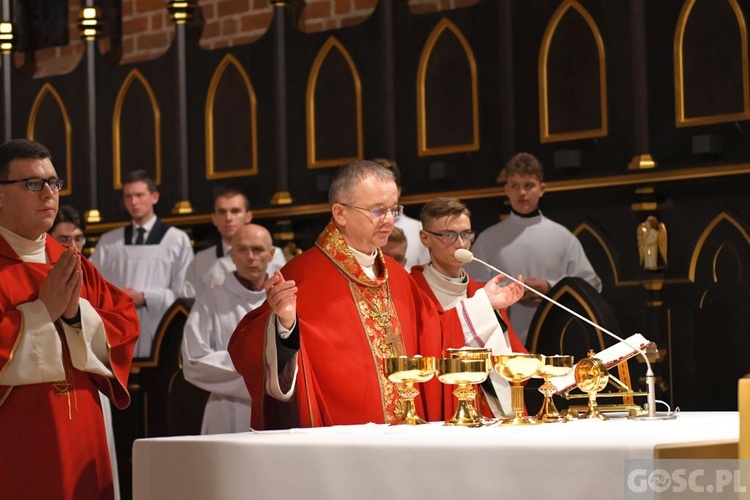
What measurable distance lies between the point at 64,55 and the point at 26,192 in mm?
6917

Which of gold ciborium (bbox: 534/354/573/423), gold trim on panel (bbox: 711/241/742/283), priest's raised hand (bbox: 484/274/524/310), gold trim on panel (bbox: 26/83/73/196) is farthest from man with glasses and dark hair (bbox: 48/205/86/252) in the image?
gold ciborium (bbox: 534/354/573/423)

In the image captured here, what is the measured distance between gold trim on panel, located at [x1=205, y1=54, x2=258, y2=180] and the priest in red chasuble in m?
4.54

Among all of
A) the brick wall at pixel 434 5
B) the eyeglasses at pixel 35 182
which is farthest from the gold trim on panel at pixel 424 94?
the eyeglasses at pixel 35 182

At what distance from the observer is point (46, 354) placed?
4.85m

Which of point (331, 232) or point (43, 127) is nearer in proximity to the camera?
point (331, 232)

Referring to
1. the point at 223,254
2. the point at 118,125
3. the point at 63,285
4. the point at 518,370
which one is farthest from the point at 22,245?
the point at 118,125

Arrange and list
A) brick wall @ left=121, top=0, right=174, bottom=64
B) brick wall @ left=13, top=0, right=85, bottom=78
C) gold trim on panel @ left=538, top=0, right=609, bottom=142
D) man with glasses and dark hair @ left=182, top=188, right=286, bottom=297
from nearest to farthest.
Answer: gold trim on panel @ left=538, top=0, right=609, bottom=142 → man with glasses and dark hair @ left=182, top=188, right=286, bottom=297 → brick wall @ left=121, top=0, right=174, bottom=64 → brick wall @ left=13, top=0, right=85, bottom=78

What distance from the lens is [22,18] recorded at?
11758 mm

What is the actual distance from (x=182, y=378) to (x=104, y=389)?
302 centimetres

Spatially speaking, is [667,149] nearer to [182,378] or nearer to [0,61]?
[182,378]

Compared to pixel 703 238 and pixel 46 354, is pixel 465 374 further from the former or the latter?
pixel 703 238

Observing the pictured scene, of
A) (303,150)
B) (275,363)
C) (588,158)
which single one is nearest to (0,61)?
(303,150)

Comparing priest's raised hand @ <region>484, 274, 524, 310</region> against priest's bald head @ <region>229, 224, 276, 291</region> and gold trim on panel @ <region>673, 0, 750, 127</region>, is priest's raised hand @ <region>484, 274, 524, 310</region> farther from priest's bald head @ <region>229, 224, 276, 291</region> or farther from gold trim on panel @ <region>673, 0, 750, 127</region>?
gold trim on panel @ <region>673, 0, 750, 127</region>

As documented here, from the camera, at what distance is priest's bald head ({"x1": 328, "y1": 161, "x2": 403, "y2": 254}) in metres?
5.15
